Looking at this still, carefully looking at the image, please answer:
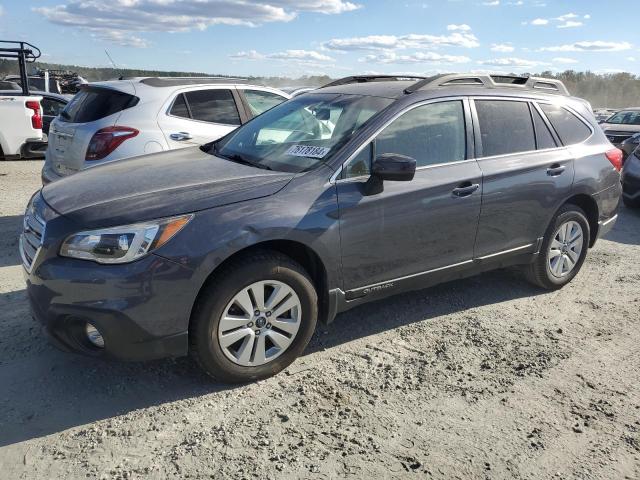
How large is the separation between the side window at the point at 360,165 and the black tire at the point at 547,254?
1.94 meters

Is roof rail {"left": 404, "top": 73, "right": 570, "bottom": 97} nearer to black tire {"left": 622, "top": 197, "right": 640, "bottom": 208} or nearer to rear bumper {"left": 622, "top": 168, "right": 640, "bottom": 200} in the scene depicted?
rear bumper {"left": 622, "top": 168, "right": 640, "bottom": 200}

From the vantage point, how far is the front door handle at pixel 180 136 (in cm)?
609

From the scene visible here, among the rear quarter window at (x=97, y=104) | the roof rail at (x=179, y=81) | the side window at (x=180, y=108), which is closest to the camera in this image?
the rear quarter window at (x=97, y=104)

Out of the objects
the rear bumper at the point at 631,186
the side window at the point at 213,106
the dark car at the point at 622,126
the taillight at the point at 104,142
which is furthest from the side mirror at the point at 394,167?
the dark car at the point at 622,126

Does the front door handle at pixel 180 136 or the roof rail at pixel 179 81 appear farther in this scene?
the roof rail at pixel 179 81

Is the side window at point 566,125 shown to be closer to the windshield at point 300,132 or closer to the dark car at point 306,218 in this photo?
the dark car at point 306,218

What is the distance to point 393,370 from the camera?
3.66 metres

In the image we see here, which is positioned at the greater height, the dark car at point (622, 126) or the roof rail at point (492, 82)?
the roof rail at point (492, 82)

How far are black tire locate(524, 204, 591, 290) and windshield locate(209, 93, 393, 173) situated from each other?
1.90 meters

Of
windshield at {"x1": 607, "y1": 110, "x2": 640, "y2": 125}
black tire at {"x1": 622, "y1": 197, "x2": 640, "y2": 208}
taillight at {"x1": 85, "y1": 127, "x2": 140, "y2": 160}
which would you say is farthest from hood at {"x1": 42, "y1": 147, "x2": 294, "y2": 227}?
windshield at {"x1": 607, "y1": 110, "x2": 640, "y2": 125}

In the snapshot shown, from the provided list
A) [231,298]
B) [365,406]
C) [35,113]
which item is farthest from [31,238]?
[35,113]

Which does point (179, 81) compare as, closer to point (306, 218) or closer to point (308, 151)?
point (308, 151)

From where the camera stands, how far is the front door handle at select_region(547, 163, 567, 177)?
4.67 meters

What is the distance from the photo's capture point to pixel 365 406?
3244mm
